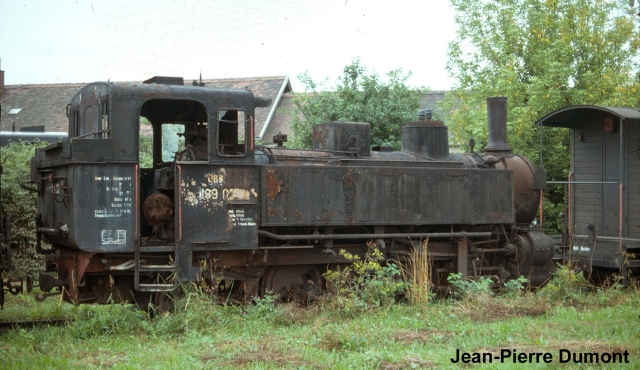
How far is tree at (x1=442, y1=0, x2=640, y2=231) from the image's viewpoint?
63.0 feet

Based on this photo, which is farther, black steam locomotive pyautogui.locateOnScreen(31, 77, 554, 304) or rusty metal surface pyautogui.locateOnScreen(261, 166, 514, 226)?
rusty metal surface pyautogui.locateOnScreen(261, 166, 514, 226)

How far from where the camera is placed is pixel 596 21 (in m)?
20.2

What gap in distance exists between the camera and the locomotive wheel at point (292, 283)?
10.4 metres

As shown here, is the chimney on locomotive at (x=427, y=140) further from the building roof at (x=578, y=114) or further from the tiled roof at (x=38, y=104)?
the tiled roof at (x=38, y=104)

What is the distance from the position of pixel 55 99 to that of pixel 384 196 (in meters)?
23.9

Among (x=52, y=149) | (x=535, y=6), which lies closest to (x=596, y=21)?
(x=535, y=6)

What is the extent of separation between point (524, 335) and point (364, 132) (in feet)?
15.8

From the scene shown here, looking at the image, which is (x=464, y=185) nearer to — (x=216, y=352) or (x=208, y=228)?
(x=208, y=228)

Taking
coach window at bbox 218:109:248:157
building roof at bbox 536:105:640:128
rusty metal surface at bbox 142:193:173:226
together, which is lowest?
rusty metal surface at bbox 142:193:173:226

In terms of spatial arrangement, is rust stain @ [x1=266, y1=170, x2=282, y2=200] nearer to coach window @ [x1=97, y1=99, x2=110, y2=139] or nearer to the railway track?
coach window @ [x1=97, y1=99, x2=110, y2=139]

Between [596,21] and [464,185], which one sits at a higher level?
[596,21]

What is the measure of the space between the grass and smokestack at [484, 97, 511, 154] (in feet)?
12.0

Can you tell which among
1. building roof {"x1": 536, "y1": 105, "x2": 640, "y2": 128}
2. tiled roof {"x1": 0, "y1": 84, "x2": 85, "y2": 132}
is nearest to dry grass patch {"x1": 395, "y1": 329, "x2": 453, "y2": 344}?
building roof {"x1": 536, "y1": 105, "x2": 640, "y2": 128}

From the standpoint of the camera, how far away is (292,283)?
10641mm
